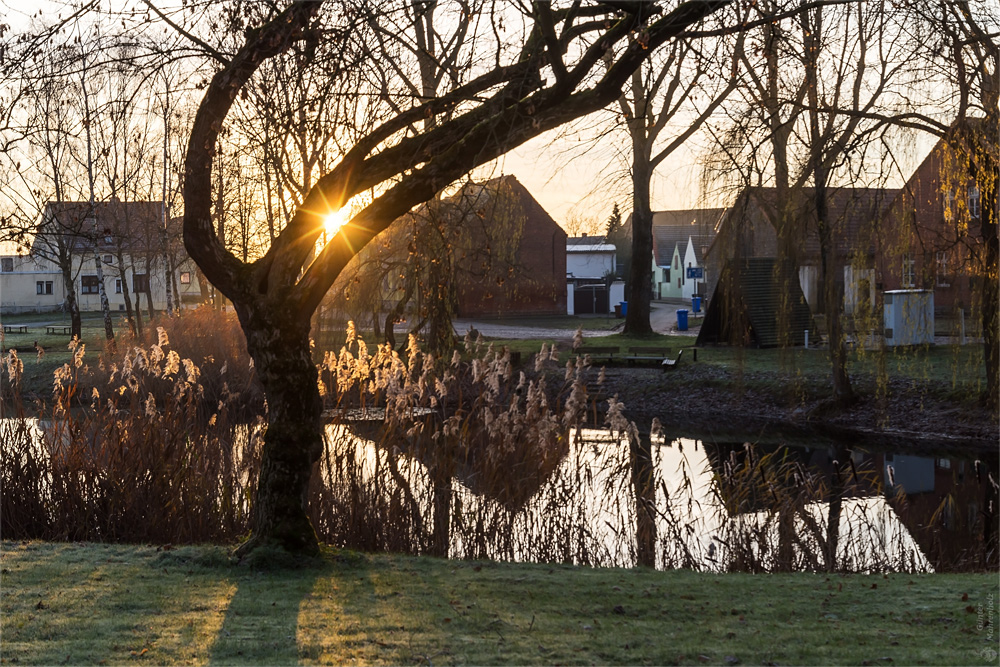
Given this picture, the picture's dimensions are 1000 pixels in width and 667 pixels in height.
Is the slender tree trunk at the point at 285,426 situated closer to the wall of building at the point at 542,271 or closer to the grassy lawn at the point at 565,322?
the grassy lawn at the point at 565,322

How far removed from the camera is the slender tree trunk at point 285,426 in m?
7.97

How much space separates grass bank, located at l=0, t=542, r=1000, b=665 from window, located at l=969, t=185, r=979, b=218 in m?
8.47

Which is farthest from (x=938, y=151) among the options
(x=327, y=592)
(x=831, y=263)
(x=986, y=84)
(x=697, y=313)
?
(x=697, y=313)

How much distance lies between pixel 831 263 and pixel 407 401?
1040cm

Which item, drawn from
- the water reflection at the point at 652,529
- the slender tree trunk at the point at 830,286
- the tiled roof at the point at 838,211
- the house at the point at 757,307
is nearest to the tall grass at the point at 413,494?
the water reflection at the point at 652,529

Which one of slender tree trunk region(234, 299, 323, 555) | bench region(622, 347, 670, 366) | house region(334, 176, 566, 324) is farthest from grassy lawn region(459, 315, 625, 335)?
slender tree trunk region(234, 299, 323, 555)

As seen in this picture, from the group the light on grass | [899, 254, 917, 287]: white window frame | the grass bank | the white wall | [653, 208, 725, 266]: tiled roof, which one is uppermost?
[653, 208, 725, 266]: tiled roof

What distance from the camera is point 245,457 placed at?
10609mm

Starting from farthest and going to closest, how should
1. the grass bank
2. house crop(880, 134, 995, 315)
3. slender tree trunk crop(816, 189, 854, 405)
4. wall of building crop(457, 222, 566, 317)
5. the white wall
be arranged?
1. the white wall
2. wall of building crop(457, 222, 566, 317)
3. slender tree trunk crop(816, 189, 854, 405)
4. house crop(880, 134, 995, 315)
5. the grass bank

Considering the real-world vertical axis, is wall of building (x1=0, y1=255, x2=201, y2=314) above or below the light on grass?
above

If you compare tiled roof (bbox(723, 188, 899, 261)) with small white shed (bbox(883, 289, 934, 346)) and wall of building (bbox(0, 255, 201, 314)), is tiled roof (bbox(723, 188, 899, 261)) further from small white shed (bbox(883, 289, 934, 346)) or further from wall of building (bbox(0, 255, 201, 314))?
wall of building (bbox(0, 255, 201, 314))

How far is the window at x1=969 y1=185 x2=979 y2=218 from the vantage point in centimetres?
1539

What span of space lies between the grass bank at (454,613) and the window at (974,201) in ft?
27.8

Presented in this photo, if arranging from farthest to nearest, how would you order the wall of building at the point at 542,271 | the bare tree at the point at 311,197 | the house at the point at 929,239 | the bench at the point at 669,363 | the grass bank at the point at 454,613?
the wall of building at the point at 542,271
the bench at the point at 669,363
the house at the point at 929,239
the bare tree at the point at 311,197
the grass bank at the point at 454,613
